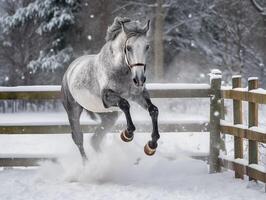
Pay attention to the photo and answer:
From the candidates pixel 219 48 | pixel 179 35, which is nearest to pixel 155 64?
pixel 179 35

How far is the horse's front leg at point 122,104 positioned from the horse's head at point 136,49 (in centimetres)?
46

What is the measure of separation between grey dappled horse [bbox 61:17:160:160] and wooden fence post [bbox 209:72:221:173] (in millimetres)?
1199

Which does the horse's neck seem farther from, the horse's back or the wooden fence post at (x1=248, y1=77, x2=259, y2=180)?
the wooden fence post at (x1=248, y1=77, x2=259, y2=180)

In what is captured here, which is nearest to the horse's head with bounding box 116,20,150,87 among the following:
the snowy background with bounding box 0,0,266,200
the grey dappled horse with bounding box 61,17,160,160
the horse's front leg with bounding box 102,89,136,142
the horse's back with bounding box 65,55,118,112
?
the grey dappled horse with bounding box 61,17,160,160

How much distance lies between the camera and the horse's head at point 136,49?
5777 millimetres

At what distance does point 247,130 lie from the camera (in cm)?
639

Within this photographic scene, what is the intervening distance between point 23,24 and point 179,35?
7.65 metres

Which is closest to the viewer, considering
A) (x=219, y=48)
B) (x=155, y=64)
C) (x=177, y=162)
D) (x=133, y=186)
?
(x=133, y=186)

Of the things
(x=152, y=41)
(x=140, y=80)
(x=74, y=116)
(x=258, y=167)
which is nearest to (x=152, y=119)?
(x=140, y=80)

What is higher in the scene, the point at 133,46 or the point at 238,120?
the point at 133,46

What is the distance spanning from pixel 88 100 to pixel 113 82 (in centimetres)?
70

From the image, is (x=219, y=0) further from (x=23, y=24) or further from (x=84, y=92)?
(x=84, y=92)

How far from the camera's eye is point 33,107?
24.9 meters

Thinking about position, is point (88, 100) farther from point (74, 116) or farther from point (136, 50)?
point (136, 50)
